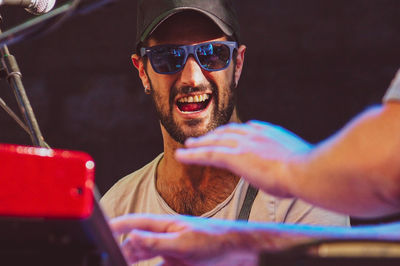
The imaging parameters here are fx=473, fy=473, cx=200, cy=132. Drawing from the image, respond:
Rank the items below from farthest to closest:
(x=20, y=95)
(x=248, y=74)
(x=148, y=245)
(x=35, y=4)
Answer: (x=248, y=74), (x=20, y=95), (x=35, y=4), (x=148, y=245)

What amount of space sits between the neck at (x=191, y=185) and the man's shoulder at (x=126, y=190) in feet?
0.20

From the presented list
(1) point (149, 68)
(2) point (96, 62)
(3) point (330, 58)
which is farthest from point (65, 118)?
(3) point (330, 58)

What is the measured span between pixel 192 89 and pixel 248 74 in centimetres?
99

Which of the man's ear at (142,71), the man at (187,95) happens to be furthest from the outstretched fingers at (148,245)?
the man's ear at (142,71)

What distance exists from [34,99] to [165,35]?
5.35 ft

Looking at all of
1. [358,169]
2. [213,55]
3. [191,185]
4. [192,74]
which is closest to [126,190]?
[191,185]

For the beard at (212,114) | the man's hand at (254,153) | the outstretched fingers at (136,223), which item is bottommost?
the beard at (212,114)

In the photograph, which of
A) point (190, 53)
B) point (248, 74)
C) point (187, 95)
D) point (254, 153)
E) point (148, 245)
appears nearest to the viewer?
point (254, 153)

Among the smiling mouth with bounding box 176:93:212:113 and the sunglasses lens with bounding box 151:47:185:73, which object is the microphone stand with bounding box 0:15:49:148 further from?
the smiling mouth with bounding box 176:93:212:113

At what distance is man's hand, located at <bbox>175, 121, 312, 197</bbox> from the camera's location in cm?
76

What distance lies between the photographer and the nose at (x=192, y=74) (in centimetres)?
220

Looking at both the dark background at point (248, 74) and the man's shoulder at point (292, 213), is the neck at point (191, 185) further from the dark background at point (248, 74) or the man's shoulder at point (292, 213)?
the dark background at point (248, 74)

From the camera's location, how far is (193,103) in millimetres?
2297

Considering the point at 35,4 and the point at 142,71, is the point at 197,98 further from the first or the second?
the point at 35,4
